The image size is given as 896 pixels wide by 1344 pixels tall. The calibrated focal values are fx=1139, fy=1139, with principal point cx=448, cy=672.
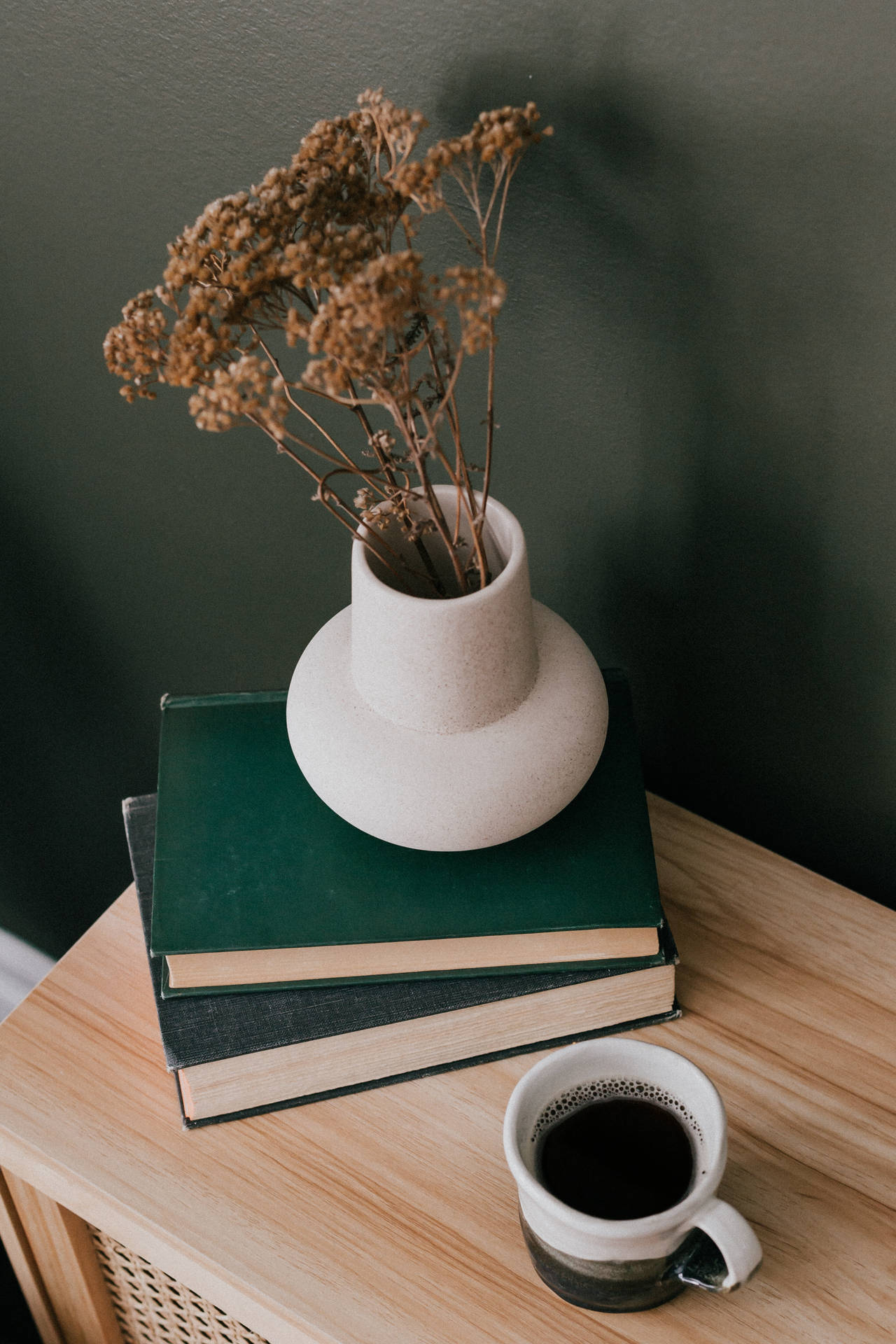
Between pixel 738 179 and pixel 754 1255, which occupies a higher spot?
pixel 738 179

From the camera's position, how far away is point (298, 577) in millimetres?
964

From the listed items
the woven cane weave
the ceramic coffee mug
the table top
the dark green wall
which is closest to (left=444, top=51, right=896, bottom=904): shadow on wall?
the dark green wall

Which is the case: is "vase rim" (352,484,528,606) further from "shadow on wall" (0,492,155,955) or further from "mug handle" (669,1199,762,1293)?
"shadow on wall" (0,492,155,955)

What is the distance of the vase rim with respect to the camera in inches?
23.5

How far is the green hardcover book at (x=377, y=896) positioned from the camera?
2.24 ft

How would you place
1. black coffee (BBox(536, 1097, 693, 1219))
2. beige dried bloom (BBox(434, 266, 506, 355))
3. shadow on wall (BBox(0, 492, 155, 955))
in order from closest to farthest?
beige dried bloom (BBox(434, 266, 506, 355)), black coffee (BBox(536, 1097, 693, 1219)), shadow on wall (BBox(0, 492, 155, 955))

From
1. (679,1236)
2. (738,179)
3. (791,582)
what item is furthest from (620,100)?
(679,1236)

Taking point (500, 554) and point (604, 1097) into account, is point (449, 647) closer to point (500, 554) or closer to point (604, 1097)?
point (500, 554)

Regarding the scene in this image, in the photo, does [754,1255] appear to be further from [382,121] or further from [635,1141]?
[382,121]

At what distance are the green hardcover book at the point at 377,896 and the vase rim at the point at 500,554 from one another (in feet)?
0.56

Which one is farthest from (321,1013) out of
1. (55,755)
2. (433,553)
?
(55,755)

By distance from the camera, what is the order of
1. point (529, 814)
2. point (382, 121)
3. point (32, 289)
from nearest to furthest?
point (382, 121)
point (529, 814)
point (32, 289)

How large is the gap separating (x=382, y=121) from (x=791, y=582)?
0.38 m

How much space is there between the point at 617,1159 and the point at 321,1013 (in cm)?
19
